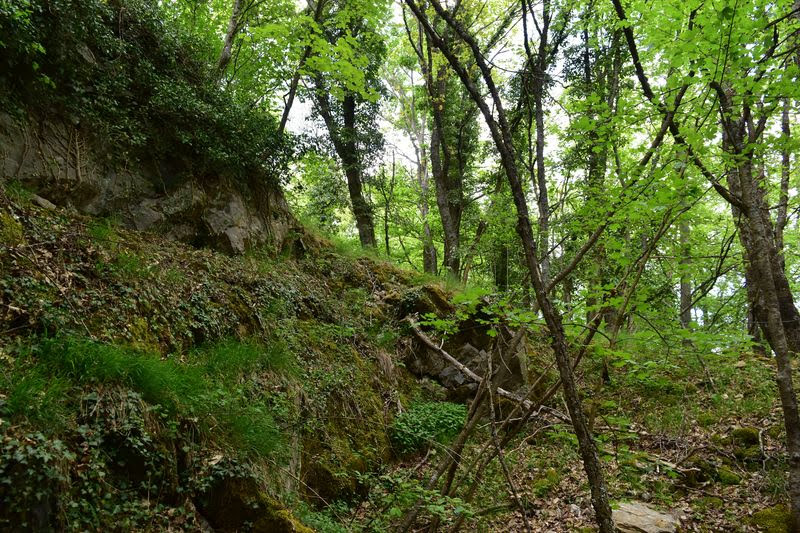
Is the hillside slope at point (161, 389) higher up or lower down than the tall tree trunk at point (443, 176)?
lower down

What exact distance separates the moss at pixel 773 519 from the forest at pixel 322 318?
0.03m

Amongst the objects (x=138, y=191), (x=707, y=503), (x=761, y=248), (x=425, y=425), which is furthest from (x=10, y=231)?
(x=707, y=503)

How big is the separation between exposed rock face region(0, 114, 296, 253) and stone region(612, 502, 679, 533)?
6625 millimetres

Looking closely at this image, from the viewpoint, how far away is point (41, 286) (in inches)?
146

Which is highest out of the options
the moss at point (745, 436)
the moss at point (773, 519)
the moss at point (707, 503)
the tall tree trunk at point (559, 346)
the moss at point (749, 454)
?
the tall tree trunk at point (559, 346)

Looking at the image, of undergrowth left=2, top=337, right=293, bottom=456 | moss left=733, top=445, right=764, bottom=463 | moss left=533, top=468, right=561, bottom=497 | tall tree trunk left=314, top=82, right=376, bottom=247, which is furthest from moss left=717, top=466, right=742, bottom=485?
tall tree trunk left=314, top=82, right=376, bottom=247

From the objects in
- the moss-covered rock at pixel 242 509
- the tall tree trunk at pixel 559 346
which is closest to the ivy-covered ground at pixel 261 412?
the moss-covered rock at pixel 242 509

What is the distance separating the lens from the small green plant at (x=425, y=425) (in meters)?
6.61

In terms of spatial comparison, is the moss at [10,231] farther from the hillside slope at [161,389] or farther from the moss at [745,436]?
the moss at [745,436]

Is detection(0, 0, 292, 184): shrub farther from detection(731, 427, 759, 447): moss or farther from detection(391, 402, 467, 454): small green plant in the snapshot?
detection(731, 427, 759, 447): moss

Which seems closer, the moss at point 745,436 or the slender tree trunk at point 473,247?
the moss at point 745,436

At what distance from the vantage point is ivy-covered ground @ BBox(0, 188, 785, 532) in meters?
2.92

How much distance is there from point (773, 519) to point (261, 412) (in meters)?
5.94

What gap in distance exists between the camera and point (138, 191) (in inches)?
247
